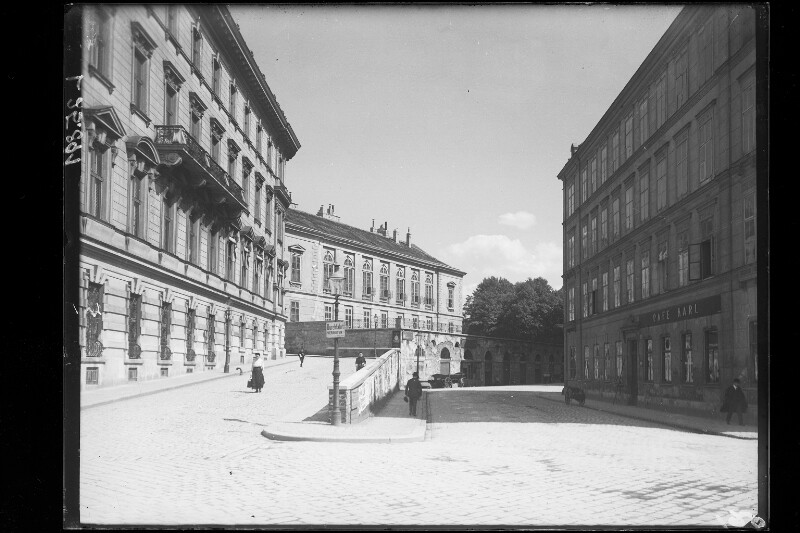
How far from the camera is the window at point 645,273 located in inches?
652

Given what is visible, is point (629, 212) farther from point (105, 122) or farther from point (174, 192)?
point (105, 122)

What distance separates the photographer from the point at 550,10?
8.38 meters

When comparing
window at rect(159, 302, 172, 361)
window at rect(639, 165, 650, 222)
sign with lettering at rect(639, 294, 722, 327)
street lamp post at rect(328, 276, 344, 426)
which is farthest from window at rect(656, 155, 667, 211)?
window at rect(159, 302, 172, 361)

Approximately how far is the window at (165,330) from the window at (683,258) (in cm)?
933

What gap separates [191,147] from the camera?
1289 cm

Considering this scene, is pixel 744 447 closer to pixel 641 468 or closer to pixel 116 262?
pixel 641 468

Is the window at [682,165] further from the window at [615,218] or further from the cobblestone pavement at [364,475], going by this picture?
the cobblestone pavement at [364,475]

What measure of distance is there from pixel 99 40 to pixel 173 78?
155 inches

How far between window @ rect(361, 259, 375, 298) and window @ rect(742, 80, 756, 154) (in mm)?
10438

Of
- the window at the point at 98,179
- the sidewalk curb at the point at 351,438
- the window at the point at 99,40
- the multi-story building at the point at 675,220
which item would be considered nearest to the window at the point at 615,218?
the multi-story building at the point at 675,220

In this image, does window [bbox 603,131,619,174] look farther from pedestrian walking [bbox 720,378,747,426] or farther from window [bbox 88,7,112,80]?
window [bbox 88,7,112,80]

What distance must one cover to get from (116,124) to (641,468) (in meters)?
9.32

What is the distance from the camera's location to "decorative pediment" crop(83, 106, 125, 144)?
28.5ft
